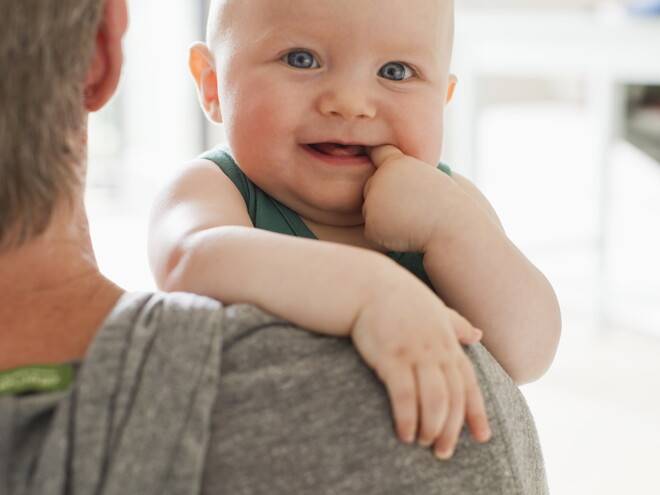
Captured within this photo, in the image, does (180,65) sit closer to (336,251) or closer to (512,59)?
(512,59)

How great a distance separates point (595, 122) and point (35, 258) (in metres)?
2.88

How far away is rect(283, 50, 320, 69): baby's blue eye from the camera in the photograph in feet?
3.71

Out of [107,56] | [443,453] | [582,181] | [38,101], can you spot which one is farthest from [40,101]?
[582,181]

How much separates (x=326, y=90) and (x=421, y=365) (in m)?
0.45

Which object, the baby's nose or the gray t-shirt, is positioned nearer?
the gray t-shirt

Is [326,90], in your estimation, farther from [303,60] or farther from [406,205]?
[406,205]

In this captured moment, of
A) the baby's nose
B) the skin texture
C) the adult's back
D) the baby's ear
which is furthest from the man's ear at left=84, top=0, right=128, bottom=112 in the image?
the baby's ear

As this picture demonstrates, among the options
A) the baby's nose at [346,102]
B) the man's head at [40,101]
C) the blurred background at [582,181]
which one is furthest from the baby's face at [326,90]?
the blurred background at [582,181]

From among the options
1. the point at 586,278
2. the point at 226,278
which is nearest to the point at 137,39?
the point at 586,278

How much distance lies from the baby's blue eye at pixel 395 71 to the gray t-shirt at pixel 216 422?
477mm

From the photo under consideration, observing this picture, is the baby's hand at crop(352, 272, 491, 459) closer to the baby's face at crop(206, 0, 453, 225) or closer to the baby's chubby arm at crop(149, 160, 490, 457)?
the baby's chubby arm at crop(149, 160, 490, 457)

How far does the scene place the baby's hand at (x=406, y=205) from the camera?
1.04m

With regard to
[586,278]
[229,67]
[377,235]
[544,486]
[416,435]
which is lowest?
[586,278]

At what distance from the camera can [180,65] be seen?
16.6 ft
